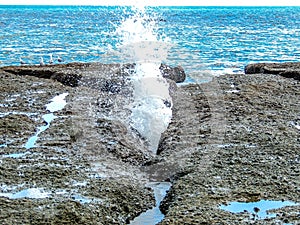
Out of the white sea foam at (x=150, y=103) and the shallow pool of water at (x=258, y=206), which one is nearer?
the shallow pool of water at (x=258, y=206)

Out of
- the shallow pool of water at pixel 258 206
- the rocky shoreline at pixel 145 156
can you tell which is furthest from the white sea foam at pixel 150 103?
the shallow pool of water at pixel 258 206

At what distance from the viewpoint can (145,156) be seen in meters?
14.6

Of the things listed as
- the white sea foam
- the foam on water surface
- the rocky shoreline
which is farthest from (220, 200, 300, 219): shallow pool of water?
the foam on water surface

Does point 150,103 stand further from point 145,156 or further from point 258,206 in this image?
point 258,206

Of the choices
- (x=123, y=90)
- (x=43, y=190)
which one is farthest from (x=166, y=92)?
(x=43, y=190)

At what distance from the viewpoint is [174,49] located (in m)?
46.3

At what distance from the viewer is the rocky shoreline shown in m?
10.6

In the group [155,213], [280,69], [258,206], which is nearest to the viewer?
[258,206]

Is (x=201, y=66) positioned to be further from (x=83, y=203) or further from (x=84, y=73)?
(x=83, y=203)

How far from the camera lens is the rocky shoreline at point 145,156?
10.6 m

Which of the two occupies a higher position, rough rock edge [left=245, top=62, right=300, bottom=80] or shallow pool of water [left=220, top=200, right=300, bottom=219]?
shallow pool of water [left=220, top=200, right=300, bottom=219]

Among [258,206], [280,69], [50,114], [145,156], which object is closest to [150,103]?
[50,114]

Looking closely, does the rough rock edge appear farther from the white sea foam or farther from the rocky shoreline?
the white sea foam

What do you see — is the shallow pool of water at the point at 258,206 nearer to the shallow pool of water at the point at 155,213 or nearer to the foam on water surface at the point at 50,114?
the shallow pool of water at the point at 155,213
